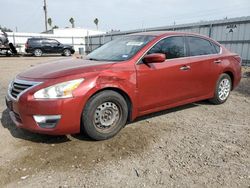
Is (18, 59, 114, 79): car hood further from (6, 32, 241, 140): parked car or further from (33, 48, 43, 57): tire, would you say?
(33, 48, 43, 57): tire

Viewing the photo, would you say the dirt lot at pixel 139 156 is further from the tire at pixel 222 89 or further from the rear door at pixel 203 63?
the tire at pixel 222 89

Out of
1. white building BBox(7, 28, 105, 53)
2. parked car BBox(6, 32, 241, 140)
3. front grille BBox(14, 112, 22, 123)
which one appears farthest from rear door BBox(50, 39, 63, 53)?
front grille BBox(14, 112, 22, 123)

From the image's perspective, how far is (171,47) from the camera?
4.36 meters

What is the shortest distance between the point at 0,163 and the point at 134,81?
2131 millimetres

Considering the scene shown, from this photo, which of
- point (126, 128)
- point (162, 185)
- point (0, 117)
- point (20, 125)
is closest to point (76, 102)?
point (20, 125)

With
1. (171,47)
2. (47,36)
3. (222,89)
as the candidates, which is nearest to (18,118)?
(171,47)

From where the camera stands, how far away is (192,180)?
8.70ft

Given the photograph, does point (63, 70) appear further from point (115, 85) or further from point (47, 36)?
point (47, 36)

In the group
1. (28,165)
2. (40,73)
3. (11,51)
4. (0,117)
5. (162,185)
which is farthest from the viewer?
(11,51)

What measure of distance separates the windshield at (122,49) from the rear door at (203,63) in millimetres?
982

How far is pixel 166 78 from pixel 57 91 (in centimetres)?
189

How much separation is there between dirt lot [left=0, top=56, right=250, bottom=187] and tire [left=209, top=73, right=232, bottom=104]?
97 cm

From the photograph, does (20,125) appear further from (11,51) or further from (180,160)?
(11,51)

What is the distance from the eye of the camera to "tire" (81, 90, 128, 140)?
3367 millimetres
